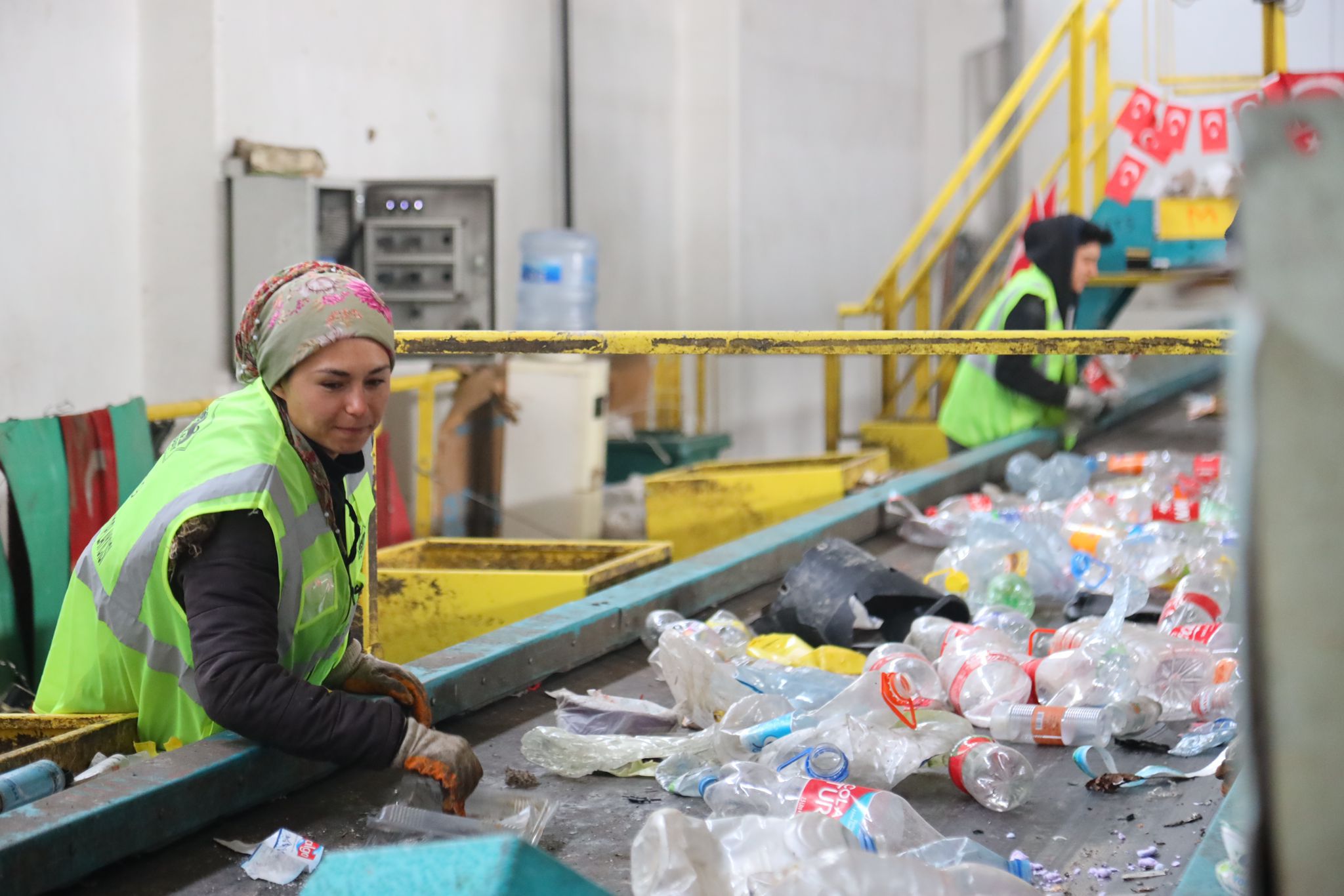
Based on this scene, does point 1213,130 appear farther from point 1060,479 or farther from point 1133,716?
point 1133,716

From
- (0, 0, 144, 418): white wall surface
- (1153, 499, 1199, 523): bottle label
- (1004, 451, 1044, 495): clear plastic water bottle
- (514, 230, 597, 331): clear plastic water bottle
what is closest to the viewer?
(1153, 499, 1199, 523): bottle label

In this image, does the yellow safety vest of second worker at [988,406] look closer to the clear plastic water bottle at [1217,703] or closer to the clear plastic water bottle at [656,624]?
the clear plastic water bottle at [656,624]

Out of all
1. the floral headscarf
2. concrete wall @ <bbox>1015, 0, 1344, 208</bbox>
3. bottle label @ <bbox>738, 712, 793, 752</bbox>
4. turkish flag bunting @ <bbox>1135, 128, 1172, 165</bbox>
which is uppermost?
concrete wall @ <bbox>1015, 0, 1344, 208</bbox>

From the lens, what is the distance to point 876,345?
3.07 meters

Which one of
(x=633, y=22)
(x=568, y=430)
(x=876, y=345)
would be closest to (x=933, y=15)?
(x=633, y=22)

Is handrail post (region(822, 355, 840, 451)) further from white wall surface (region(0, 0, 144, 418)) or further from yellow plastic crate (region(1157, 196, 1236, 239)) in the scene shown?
white wall surface (region(0, 0, 144, 418))

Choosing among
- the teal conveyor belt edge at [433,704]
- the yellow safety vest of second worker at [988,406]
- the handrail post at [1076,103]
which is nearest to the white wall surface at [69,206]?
the teal conveyor belt edge at [433,704]

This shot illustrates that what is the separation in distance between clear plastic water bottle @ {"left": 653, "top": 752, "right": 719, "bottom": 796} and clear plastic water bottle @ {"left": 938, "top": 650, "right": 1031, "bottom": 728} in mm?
579

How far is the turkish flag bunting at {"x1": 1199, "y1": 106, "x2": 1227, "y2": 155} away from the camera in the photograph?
297 inches

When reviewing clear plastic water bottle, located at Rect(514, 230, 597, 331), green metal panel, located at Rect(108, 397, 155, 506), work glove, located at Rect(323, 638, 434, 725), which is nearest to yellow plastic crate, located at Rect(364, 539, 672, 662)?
green metal panel, located at Rect(108, 397, 155, 506)

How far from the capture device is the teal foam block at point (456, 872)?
4.08 feet

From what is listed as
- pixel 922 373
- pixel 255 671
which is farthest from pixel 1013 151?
pixel 255 671

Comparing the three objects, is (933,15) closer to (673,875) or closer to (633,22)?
(633,22)

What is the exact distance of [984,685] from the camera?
2693 mm
